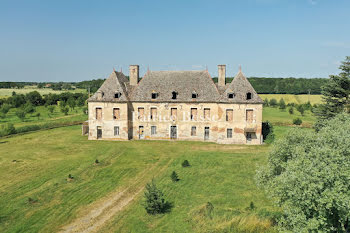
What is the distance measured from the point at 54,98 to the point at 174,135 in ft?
283

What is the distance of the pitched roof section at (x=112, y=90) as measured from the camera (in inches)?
1825

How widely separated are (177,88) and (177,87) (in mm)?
247

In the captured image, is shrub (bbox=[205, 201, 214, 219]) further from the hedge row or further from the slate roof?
the hedge row

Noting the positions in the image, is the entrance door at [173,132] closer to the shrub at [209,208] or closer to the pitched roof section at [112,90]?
the pitched roof section at [112,90]

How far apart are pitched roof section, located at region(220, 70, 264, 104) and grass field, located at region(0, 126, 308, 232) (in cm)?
743

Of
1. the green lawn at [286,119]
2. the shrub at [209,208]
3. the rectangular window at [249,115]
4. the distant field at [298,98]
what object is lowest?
the shrub at [209,208]

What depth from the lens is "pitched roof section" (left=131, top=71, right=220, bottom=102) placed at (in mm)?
46188

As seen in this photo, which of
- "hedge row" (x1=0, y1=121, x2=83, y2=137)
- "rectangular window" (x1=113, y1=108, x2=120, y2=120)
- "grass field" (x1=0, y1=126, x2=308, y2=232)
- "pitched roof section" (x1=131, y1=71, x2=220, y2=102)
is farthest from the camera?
"hedge row" (x1=0, y1=121, x2=83, y2=137)

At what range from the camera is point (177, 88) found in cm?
4769

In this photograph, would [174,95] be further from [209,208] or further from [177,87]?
[209,208]

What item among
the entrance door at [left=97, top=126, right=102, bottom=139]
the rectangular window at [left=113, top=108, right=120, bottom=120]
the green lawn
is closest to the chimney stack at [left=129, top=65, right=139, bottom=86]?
the rectangular window at [left=113, top=108, right=120, bottom=120]

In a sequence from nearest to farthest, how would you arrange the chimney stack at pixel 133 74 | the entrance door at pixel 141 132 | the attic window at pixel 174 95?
1. the attic window at pixel 174 95
2. the entrance door at pixel 141 132
3. the chimney stack at pixel 133 74

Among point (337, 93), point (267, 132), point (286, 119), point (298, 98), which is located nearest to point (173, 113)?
point (267, 132)

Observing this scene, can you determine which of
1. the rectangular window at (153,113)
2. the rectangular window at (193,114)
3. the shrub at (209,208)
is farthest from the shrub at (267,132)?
the shrub at (209,208)
